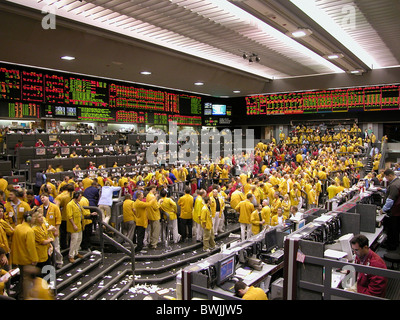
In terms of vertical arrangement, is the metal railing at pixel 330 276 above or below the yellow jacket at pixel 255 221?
above

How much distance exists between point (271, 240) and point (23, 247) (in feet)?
13.5

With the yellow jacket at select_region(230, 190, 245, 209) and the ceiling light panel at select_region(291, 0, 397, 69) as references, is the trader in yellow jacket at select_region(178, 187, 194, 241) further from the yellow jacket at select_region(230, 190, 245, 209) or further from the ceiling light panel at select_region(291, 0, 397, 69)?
the ceiling light panel at select_region(291, 0, 397, 69)

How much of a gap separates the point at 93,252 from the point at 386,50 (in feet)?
49.7

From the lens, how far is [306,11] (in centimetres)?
962

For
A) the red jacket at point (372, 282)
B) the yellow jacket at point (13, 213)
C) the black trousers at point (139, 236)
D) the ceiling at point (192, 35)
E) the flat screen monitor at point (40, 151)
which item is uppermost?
the ceiling at point (192, 35)

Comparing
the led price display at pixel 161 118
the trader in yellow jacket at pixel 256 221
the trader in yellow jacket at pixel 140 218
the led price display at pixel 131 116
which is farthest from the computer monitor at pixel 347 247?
the led price display at pixel 161 118

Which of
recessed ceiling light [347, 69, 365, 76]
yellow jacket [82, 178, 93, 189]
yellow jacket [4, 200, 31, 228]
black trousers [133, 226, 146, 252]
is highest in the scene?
recessed ceiling light [347, 69, 365, 76]

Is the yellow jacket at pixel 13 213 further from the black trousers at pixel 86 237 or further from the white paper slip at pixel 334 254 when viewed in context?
the white paper slip at pixel 334 254

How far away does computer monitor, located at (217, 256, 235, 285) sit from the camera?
449 cm

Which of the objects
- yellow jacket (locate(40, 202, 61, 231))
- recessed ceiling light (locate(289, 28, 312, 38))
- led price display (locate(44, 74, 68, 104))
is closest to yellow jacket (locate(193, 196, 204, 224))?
yellow jacket (locate(40, 202, 61, 231))

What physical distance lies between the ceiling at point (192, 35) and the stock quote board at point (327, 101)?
317 cm

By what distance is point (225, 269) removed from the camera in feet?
15.1

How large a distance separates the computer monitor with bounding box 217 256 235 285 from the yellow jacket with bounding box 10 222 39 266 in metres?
2.98

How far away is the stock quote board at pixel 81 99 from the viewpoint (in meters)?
16.0
